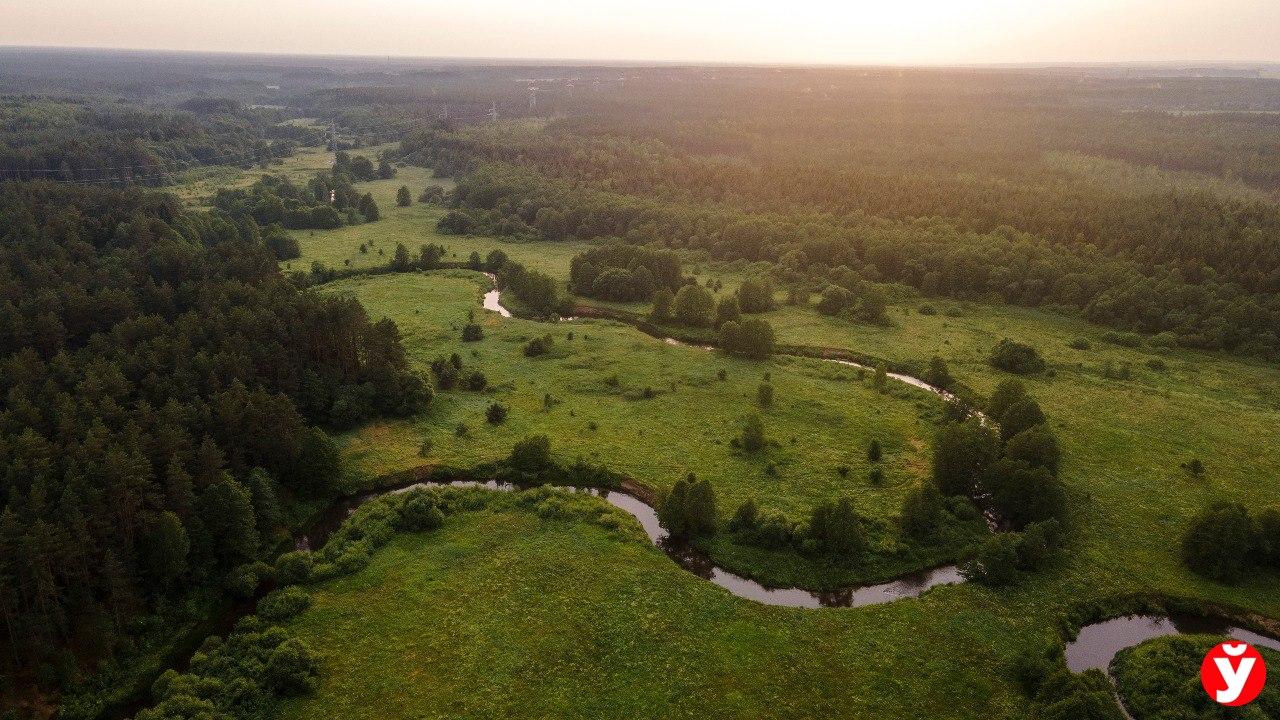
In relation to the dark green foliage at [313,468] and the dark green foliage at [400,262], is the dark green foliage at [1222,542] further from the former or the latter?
the dark green foliage at [400,262]

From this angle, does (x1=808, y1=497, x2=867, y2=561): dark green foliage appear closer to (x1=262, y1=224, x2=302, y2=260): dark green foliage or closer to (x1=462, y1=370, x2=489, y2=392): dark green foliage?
(x1=462, y1=370, x2=489, y2=392): dark green foliage

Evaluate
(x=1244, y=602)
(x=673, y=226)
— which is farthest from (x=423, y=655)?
(x=673, y=226)

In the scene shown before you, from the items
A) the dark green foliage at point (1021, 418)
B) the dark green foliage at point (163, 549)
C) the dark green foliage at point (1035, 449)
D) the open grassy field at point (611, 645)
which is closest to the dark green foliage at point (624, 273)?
the dark green foliage at point (1021, 418)

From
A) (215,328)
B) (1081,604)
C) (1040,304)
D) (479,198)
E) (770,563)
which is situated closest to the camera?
(1081,604)

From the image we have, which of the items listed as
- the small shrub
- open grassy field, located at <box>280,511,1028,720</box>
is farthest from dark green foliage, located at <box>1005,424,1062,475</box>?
the small shrub

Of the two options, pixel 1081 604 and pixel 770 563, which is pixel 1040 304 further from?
pixel 770 563

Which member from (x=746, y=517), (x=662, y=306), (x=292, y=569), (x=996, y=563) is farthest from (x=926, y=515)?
(x=662, y=306)

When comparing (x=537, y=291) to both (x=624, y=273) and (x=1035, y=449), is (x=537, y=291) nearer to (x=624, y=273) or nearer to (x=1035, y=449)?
(x=624, y=273)
